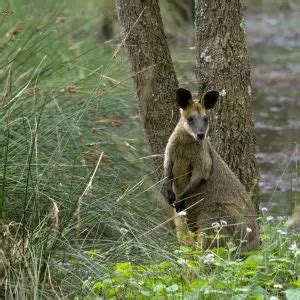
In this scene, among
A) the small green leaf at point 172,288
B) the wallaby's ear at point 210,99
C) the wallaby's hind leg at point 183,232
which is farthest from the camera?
the wallaby's ear at point 210,99

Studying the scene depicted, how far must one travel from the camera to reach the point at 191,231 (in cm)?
704

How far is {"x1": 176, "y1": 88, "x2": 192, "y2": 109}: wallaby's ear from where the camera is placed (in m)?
7.04

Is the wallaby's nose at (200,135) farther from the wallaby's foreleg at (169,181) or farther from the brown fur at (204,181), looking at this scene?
the wallaby's foreleg at (169,181)

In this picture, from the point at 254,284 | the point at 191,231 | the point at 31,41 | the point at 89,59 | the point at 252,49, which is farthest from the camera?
the point at 252,49

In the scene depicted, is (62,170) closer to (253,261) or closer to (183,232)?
(183,232)

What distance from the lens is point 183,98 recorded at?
7141 millimetres

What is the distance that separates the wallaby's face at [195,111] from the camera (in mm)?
6941

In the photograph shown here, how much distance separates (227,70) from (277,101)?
9.40m

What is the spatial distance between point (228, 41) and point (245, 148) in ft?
2.64

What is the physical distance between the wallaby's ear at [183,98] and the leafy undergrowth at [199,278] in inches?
60.0

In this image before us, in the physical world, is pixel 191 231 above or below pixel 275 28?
above

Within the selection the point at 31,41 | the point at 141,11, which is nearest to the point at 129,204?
the point at 141,11

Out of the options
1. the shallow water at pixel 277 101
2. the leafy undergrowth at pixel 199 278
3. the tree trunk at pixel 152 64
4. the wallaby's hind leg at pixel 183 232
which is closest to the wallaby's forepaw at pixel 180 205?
the wallaby's hind leg at pixel 183 232

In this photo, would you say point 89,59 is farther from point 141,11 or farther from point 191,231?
A: point 191,231
